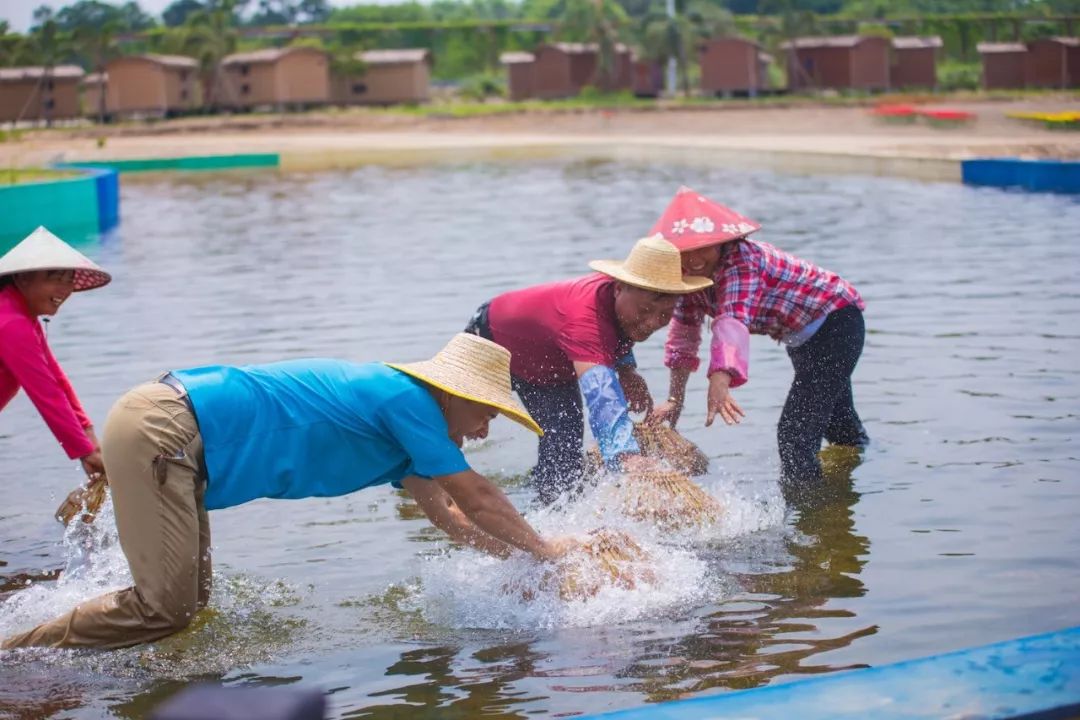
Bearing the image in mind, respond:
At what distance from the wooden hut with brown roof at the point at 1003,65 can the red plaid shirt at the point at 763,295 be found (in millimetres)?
53633

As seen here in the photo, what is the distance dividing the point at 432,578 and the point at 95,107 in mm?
59567

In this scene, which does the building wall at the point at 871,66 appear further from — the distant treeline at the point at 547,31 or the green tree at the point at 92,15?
the green tree at the point at 92,15

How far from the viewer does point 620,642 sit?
5.34 metres

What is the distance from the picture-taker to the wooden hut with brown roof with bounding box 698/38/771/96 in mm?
60438

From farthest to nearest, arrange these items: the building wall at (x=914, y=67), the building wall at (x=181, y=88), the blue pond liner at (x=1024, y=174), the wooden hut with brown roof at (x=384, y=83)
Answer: the wooden hut with brown roof at (x=384, y=83), the building wall at (x=181, y=88), the building wall at (x=914, y=67), the blue pond liner at (x=1024, y=174)

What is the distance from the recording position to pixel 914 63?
60125 mm

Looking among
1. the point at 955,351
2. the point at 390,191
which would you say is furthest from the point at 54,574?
the point at 390,191

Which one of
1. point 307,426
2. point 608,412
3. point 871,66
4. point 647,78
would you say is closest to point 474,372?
point 307,426

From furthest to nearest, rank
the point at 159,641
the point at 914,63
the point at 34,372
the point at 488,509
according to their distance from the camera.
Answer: the point at 914,63
the point at 34,372
the point at 159,641
the point at 488,509

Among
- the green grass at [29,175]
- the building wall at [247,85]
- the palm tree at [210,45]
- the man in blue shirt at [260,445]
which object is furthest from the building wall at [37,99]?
the man in blue shirt at [260,445]

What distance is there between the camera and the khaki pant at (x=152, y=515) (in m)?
4.59

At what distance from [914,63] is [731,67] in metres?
7.69

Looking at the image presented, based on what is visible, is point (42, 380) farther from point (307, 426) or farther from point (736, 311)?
point (736, 311)

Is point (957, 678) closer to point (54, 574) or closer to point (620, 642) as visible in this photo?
point (620, 642)
